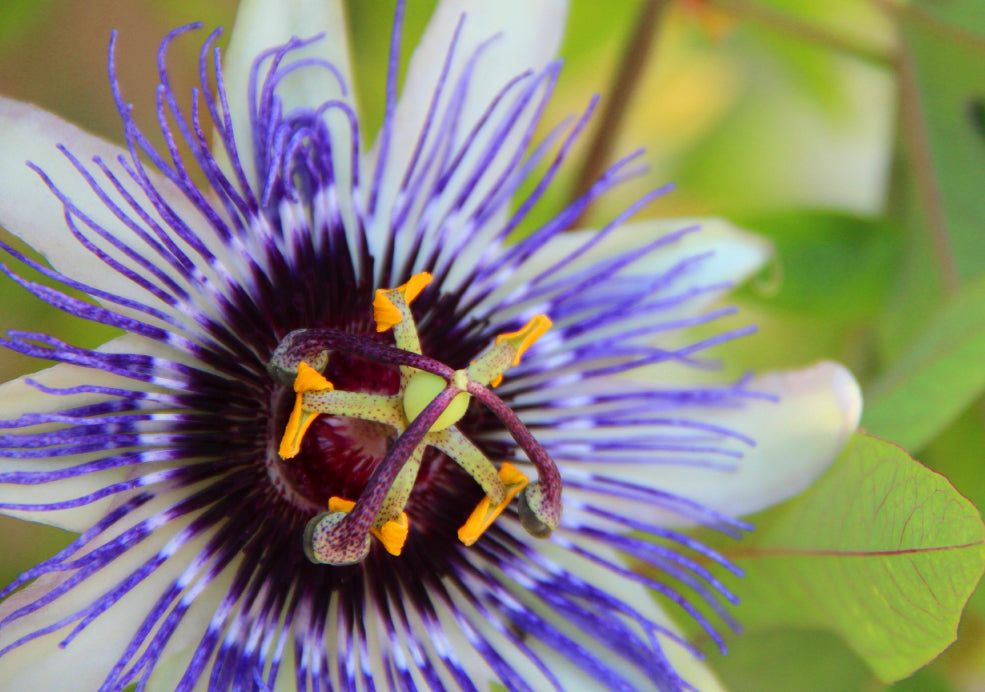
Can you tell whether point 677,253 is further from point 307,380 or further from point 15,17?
point 15,17

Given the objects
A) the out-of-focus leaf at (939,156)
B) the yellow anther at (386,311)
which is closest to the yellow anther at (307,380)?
the yellow anther at (386,311)

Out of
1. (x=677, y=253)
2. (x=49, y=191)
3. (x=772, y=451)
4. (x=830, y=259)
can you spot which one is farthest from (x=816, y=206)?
(x=49, y=191)

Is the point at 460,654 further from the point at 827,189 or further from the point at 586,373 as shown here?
the point at 827,189

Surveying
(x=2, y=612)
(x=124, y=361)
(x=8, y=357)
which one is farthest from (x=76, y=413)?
(x=8, y=357)

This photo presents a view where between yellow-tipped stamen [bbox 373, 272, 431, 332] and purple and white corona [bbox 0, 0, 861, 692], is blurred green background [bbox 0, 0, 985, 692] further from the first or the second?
yellow-tipped stamen [bbox 373, 272, 431, 332]

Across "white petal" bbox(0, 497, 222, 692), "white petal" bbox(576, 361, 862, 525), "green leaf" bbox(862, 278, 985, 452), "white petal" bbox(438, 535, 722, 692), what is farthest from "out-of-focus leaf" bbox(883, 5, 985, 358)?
"white petal" bbox(0, 497, 222, 692)

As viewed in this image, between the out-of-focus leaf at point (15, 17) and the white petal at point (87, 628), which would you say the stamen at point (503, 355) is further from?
the out-of-focus leaf at point (15, 17)
